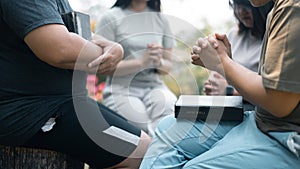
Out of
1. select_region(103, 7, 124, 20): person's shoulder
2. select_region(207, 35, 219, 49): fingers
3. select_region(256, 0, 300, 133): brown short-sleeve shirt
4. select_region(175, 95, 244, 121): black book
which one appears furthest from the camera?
select_region(103, 7, 124, 20): person's shoulder

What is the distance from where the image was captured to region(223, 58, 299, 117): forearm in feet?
3.89

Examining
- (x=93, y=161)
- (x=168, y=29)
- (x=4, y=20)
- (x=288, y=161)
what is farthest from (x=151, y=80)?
(x=288, y=161)

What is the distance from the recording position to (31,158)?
65.7 inches

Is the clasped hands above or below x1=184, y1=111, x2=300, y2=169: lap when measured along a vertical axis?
above

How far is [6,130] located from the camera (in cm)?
153

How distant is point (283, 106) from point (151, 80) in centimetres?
161

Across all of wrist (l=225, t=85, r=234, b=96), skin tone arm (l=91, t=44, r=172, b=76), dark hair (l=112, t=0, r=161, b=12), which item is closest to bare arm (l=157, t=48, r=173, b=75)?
skin tone arm (l=91, t=44, r=172, b=76)

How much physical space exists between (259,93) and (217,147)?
236 mm

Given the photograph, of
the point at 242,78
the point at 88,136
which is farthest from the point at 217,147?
the point at 88,136

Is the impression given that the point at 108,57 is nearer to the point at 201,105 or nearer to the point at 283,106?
the point at 201,105

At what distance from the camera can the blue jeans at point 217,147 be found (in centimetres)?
126

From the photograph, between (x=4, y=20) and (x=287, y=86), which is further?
(x=4, y=20)

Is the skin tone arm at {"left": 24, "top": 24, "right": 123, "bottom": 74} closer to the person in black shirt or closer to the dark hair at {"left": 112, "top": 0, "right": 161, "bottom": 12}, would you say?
the person in black shirt

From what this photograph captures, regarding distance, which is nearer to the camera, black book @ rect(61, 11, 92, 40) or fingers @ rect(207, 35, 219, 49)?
fingers @ rect(207, 35, 219, 49)
